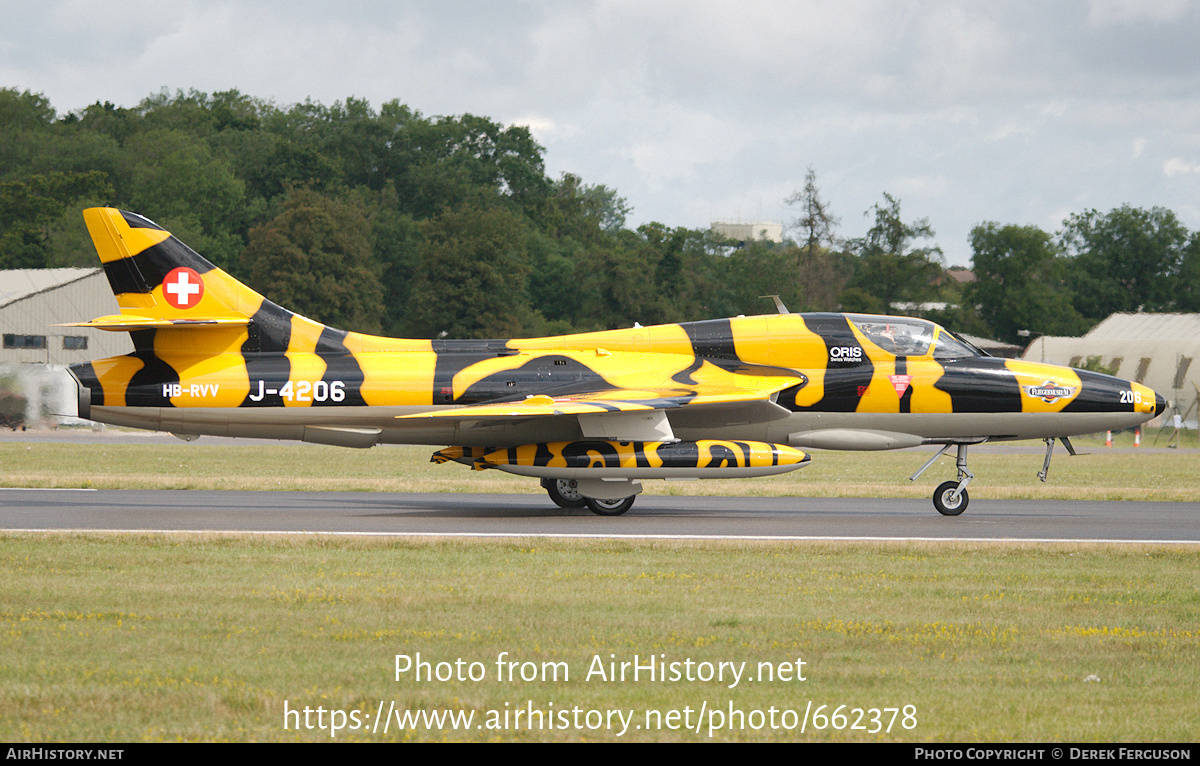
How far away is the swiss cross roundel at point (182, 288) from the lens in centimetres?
1828

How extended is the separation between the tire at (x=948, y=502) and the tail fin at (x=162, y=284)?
10081 mm

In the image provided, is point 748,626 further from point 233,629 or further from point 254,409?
point 254,409

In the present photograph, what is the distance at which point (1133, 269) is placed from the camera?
89688 mm

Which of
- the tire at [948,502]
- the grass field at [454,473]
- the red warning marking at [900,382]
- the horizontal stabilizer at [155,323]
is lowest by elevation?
the grass field at [454,473]

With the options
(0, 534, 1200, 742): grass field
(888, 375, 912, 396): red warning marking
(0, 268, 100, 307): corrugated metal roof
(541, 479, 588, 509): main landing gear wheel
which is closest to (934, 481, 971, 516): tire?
(888, 375, 912, 396): red warning marking

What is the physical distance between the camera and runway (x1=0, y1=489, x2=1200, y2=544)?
50.8 feet

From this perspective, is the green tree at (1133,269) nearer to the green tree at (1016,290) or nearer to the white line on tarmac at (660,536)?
the green tree at (1016,290)

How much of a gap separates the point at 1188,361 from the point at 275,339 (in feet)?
178

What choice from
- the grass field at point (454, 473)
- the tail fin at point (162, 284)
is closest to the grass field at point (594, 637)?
the tail fin at point (162, 284)

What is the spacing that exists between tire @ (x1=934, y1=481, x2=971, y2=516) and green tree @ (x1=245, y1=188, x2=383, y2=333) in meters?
54.0

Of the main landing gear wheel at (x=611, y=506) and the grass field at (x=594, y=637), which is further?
the main landing gear wheel at (x=611, y=506)

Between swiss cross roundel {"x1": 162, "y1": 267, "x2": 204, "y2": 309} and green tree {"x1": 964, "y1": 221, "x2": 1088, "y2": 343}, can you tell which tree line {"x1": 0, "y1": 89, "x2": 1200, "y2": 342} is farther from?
swiss cross roundel {"x1": 162, "y1": 267, "x2": 204, "y2": 309}

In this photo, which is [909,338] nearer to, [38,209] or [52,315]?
[52,315]

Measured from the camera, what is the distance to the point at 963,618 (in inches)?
391
